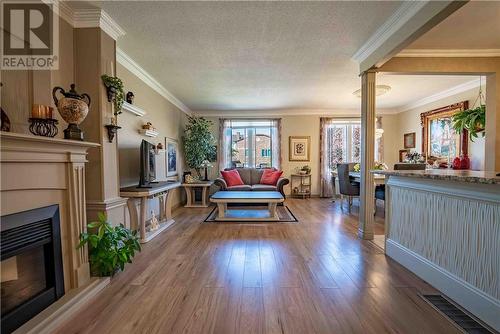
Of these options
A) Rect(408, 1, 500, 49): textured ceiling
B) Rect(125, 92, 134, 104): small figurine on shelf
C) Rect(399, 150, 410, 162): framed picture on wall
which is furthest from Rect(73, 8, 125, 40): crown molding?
Rect(399, 150, 410, 162): framed picture on wall

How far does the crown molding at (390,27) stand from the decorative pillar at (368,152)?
0.28m

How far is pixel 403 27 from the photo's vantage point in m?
2.38

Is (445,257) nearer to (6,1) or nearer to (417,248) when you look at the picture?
(417,248)

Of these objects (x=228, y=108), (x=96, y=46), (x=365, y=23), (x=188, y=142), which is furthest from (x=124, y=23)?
(x=228, y=108)

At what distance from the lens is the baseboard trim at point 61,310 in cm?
148

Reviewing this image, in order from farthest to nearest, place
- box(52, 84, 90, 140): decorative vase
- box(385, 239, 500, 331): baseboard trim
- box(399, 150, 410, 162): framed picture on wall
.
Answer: box(399, 150, 410, 162): framed picture on wall < box(52, 84, 90, 140): decorative vase < box(385, 239, 500, 331): baseboard trim

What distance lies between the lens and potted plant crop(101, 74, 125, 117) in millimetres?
2402

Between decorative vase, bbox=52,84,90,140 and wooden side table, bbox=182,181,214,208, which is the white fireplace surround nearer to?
decorative vase, bbox=52,84,90,140

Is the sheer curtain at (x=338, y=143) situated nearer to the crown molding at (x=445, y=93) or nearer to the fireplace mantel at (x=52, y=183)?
the crown molding at (x=445, y=93)

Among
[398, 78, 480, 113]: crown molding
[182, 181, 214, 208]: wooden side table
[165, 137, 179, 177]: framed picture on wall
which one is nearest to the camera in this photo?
[398, 78, 480, 113]: crown molding

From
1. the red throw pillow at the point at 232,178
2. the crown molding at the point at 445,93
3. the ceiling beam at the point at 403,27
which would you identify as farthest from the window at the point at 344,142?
the ceiling beam at the point at 403,27

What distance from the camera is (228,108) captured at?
264 inches

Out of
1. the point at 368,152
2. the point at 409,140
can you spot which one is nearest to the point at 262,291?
the point at 368,152

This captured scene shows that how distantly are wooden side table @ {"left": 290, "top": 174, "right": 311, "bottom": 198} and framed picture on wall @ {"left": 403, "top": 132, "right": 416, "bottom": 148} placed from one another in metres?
2.79
